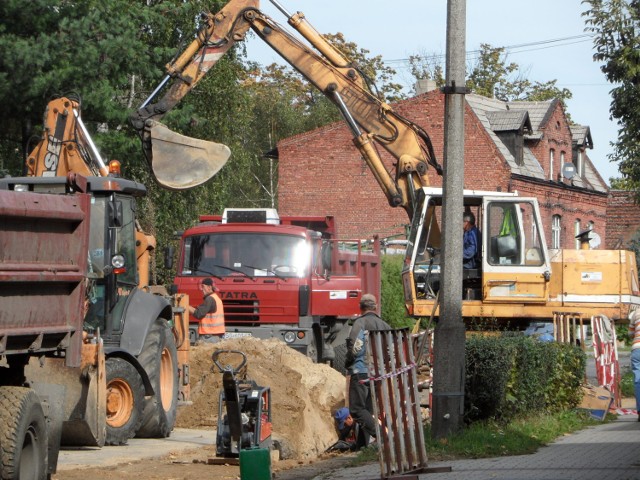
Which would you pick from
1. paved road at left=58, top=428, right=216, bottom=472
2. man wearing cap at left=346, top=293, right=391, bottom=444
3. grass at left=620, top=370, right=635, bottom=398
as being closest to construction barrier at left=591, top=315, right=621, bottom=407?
grass at left=620, top=370, right=635, bottom=398

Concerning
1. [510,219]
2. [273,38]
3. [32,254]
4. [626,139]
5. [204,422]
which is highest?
[273,38]

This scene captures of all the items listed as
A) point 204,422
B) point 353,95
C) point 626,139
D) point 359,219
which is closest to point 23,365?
point 204,422

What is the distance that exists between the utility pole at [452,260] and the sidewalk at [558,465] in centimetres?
115

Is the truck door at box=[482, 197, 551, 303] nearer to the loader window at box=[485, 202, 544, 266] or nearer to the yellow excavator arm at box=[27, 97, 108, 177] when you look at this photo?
the loader window at box=[485, 202, 544, 266]

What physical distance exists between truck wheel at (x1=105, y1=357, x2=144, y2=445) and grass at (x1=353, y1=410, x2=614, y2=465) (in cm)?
270

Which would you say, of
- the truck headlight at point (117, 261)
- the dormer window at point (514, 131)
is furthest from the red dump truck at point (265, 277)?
the dormer window at point (514, 131)

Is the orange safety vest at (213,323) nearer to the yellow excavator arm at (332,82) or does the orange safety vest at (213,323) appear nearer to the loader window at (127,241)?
the yellow excavator arm at (332,82)

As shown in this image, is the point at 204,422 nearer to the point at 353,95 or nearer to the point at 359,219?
the point at 353,95

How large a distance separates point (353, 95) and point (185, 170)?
5157mm

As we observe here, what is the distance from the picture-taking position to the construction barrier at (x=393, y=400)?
10.9 m

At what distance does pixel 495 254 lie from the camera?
20.3 m

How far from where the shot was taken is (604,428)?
55.9 ft

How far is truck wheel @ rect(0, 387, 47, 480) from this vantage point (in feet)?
31.2

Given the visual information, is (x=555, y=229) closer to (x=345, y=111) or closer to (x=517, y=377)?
(x=345, y=111)
